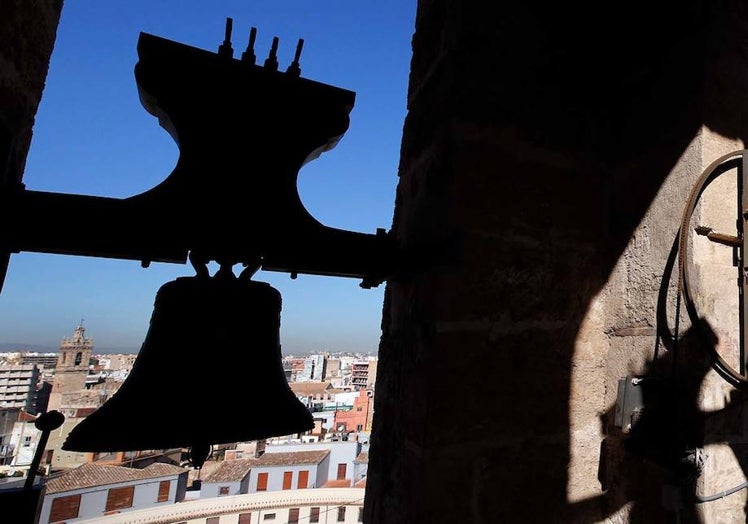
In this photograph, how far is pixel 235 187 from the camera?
808 mm

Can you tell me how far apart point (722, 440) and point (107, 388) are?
4017cm

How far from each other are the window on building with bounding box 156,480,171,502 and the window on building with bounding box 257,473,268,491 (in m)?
3.78

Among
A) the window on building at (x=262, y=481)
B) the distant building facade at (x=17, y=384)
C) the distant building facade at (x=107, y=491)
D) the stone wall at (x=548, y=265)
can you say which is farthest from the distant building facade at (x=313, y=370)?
the stone wall at (x=548, y=265)

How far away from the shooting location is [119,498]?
17.2 meters

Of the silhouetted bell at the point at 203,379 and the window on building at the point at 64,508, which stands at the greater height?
the silhouetted bell at the point at 203,379

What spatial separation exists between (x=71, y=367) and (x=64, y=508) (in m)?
22.0

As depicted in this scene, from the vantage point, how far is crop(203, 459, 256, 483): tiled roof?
786 inches

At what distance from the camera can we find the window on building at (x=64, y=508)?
51.6 feet

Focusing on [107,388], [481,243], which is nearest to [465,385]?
[481,243]

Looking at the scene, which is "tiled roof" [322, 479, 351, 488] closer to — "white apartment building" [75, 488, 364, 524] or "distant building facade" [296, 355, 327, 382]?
"white apartment building" [75, 488, 364, 524]

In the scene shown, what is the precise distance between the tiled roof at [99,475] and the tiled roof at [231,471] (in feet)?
5.91

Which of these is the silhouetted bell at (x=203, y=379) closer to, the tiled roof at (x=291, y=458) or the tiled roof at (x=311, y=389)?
the tiled roof at (x=291, y=458)

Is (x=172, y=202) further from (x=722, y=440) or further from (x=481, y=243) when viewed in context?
(x=722, y=440)

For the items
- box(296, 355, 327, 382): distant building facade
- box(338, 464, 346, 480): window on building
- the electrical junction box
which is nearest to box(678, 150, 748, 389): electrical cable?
the electrical junction box
